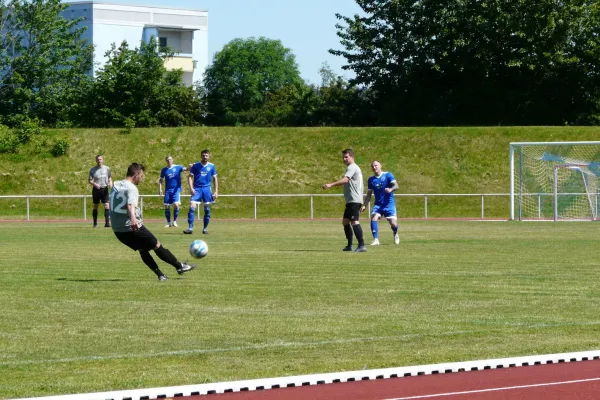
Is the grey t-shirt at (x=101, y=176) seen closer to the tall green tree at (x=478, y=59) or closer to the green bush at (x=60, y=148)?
the green bush at (x=60, y=148)

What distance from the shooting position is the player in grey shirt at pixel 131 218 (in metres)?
15.3

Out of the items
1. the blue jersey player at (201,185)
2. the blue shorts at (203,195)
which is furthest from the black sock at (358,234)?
the blue shorts at (203,195)

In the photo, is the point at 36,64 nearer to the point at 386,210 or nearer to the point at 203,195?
the point at 203,195

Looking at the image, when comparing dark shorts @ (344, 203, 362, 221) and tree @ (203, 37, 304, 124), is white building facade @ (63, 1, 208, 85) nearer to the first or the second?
tree @ (203, 37, 304, 124)

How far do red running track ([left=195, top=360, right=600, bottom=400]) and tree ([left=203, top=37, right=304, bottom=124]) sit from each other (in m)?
96.0

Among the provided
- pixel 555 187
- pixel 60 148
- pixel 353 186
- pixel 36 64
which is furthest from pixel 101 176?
pixel 36 64

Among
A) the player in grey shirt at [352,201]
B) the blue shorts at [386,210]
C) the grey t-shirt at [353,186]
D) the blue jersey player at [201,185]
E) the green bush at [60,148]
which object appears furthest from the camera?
the green bush at [60,148]

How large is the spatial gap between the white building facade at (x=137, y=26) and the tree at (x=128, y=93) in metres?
39.5

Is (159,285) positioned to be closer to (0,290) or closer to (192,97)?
(0,290)

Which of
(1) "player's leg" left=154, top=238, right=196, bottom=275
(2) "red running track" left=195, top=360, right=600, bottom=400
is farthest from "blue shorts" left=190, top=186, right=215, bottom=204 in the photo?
(2) "red running track" left=195, top=360, right=600, bottom=400

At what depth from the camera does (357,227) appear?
2194 cm

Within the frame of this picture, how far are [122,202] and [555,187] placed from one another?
28.0 meters

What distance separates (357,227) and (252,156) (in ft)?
103

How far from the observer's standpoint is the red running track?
744 cm
